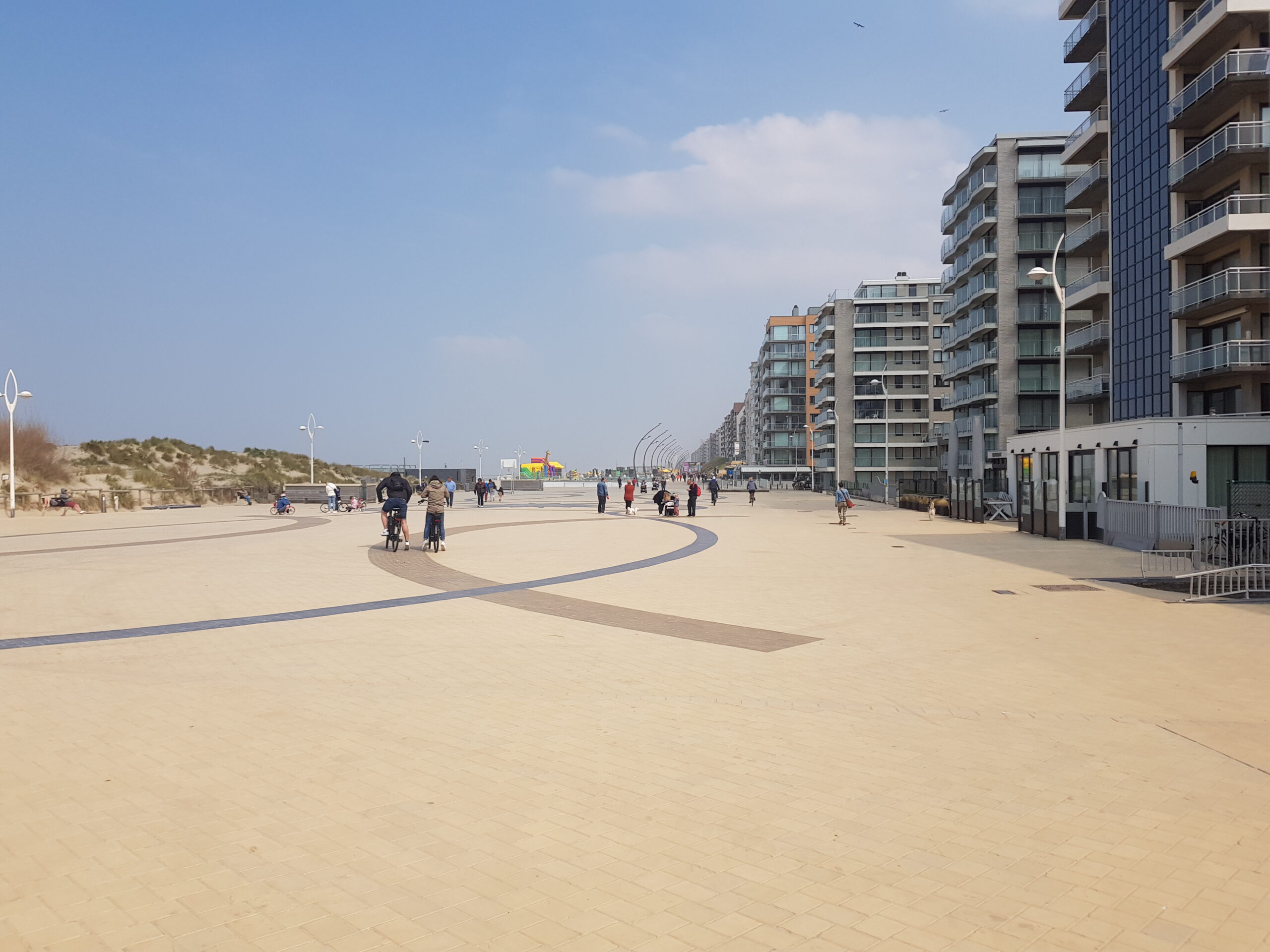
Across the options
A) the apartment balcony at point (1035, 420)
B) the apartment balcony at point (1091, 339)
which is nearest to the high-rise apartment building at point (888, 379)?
the apartment balcony at point (1035, 420)

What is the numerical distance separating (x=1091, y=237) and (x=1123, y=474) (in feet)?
69.9

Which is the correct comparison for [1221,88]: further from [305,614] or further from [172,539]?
[172,539]

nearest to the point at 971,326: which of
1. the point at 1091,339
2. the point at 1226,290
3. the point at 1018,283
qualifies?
the point at 1018,283

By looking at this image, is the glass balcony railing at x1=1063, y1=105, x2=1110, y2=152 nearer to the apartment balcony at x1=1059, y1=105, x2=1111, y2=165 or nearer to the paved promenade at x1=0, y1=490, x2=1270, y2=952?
the apartment balcony at x1=1059, y1=105, x2=1111, y2=165

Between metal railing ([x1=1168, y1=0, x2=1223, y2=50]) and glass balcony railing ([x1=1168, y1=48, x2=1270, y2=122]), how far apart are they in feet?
5.52

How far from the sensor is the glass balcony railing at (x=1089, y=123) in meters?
39.5

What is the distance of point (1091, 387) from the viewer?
42969 millimetres

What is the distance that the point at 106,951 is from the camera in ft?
11.1

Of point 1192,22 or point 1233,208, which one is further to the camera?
point 1192,22

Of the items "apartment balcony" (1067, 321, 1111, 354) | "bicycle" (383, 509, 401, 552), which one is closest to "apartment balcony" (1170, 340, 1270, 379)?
"apartment balcony" (1067, 321, 1111, 354)

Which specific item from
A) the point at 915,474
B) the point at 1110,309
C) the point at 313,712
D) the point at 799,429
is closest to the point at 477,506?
the point at 1110,309

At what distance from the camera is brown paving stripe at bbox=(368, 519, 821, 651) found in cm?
966

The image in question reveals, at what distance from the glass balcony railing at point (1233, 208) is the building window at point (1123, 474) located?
39.0 ft

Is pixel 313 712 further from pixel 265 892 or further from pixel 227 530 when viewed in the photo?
pixel 227 530
